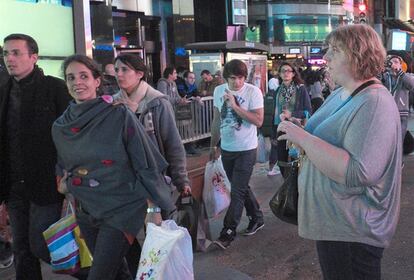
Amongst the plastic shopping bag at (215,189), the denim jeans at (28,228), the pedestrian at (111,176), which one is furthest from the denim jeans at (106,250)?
the plastic shopping bag at (215,189)

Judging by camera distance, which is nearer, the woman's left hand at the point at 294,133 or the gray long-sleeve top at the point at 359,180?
the gray long-sleeve top at the point at 359,180

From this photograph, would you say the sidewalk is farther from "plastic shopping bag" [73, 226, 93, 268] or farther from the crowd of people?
"plastic shopping bag" [73, 226, 93, 268]

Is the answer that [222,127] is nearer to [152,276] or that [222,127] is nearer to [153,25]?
[152,276]

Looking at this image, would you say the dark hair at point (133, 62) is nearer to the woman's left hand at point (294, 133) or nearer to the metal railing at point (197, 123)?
the woman's left hand at point (294, 133)

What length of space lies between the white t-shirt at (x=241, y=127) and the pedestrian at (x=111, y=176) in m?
2.24

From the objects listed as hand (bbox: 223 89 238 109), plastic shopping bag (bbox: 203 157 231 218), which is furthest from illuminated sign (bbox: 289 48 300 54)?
plastic shopping bag (bbox: 203 157 231 218)

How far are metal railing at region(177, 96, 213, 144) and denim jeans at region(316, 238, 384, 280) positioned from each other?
8758 millimetres

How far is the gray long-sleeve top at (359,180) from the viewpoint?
221 cm

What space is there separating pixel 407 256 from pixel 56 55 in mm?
5446

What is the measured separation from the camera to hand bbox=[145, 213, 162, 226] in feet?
10.2

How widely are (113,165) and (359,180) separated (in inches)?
56.5

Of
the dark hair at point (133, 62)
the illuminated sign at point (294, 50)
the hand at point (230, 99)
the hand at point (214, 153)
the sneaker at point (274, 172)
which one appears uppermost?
the illuminated sign at point (294, 50)

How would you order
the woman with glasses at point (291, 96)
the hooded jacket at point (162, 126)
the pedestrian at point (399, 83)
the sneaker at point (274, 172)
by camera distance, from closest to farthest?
the hooded jacket at point (162, 126), the woman with glasses at point (291, 96), the pedestrian at point (399, 83), the sneaker at point (274, 172)

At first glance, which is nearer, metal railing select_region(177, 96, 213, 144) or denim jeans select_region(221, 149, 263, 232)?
denim jeans select_region(221, 149, 263, 232)
